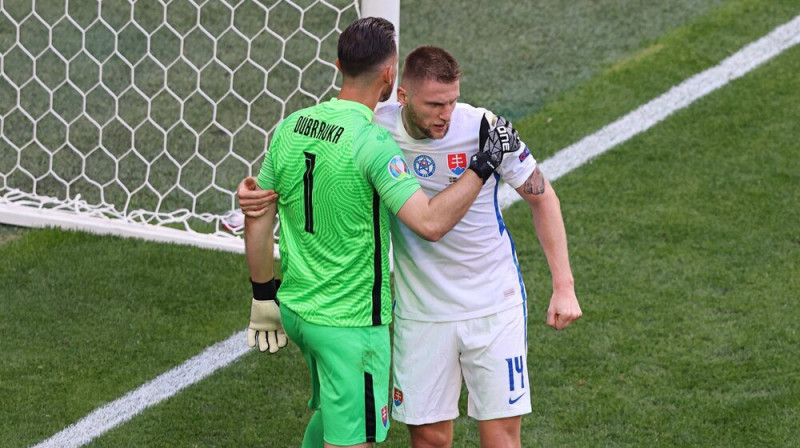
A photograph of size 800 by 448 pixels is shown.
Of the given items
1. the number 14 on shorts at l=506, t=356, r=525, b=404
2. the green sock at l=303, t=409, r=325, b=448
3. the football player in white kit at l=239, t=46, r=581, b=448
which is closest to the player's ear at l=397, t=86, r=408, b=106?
the football player in white kit at l=239, t=46, r=581, b=448

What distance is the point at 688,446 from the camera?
4852 millimetres

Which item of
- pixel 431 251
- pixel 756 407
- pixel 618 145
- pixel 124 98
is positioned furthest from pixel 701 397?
pixel 124 98

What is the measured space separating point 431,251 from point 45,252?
10.4 ft

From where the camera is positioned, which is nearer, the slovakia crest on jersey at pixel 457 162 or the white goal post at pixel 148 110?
the slovakia crest on jersey at pixel 457 162

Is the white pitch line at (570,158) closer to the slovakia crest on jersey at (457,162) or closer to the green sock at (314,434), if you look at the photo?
the green sock at (314,434)

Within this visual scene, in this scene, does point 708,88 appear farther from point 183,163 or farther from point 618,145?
point 183,163

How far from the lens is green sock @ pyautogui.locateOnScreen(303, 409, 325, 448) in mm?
4207

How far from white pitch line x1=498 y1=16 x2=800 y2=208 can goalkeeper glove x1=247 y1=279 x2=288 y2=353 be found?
2.93 m

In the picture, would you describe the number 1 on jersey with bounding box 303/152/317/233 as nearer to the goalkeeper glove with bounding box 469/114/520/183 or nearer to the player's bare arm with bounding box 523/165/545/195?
the goalkeeper glove with bounding box 469/114/520/183

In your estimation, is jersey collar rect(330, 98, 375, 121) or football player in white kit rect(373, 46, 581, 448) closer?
jersey collar rect(330, 98, 375, 121)

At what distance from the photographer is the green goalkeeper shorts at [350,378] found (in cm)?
386

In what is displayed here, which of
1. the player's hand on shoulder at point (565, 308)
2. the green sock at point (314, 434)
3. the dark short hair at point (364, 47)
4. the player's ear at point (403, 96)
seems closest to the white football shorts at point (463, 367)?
the player's hand on shoulder at point (565, 308)

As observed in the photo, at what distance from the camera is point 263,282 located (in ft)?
13.5

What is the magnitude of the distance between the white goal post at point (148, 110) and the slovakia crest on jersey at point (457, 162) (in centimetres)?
269
